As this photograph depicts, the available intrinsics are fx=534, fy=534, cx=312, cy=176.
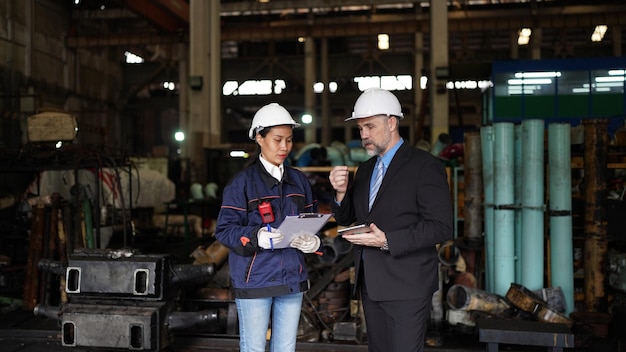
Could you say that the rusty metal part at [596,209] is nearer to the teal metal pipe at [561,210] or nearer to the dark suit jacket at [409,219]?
the teal metal pipe at [561,210]

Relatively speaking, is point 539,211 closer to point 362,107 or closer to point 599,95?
point 362,107

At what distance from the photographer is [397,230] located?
2.52 metres

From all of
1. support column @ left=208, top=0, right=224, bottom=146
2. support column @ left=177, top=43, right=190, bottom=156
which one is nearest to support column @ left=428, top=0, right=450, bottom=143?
support column @ left=208, top=0, right=224, bottom=146

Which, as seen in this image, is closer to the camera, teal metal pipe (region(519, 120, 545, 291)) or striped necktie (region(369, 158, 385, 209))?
striped necktie (region(369, 158, 385, 209))

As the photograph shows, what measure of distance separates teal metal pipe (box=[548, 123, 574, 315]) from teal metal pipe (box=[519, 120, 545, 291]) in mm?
109

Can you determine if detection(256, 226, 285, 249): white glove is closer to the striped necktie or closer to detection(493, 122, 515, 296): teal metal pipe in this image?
the striped necktie

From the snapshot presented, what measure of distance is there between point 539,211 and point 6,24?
13587 millimetres

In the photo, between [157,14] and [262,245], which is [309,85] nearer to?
[157,14]

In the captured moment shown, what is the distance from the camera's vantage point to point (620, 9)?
608 inches

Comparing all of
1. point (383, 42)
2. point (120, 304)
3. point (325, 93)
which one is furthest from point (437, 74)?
point (120, 304)

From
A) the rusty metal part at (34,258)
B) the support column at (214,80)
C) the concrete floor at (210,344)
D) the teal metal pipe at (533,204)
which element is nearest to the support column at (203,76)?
the support column at (214,80)

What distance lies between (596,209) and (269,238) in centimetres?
373

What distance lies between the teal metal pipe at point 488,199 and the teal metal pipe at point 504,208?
0.14 m

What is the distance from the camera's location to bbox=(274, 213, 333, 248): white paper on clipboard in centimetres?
245
